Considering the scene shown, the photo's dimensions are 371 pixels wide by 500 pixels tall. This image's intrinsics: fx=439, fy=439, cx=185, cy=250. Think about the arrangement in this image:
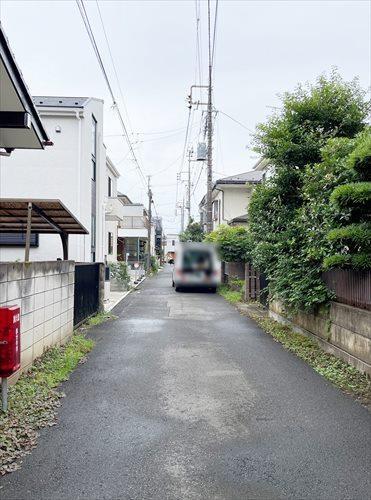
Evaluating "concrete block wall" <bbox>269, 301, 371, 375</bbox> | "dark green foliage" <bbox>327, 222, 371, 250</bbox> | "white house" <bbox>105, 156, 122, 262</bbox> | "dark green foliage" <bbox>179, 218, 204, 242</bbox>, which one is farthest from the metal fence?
"dark green foliage" <bbox>179, 218, 204, 242</bbox>

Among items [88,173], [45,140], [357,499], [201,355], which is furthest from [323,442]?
[88,173]

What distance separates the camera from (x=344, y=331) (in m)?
6.55

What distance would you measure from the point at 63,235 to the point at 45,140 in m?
2.06

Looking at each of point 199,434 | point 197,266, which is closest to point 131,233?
point 197,266

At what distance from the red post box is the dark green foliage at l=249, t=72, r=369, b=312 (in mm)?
4748

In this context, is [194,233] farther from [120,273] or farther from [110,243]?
[120,273]

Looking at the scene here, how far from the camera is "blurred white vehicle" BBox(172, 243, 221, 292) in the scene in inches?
779

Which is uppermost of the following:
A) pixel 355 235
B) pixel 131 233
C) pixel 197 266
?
pixel 131 233

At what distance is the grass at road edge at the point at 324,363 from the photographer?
536cm

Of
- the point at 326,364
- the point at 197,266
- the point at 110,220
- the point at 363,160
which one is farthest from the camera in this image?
the point at 110,220

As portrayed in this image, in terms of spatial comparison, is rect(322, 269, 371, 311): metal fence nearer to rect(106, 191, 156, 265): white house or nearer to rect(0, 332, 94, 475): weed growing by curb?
rect(0, 332, 94, 475): weed growing by curb

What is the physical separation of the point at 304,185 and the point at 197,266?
1129 centimetres

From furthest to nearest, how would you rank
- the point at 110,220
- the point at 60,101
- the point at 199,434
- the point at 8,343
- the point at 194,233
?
the point at 194,233, the point at 110,220, the point at 60,101, the point at 8,343, the point at 199,434

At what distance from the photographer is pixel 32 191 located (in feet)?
51.9
